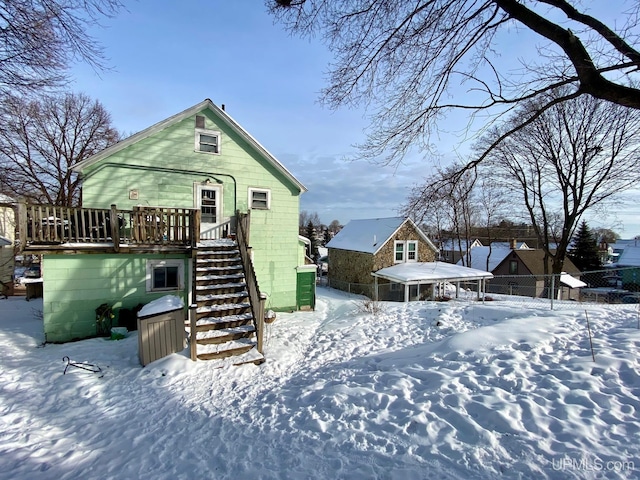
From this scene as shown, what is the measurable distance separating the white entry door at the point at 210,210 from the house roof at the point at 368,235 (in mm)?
Answer: 13102

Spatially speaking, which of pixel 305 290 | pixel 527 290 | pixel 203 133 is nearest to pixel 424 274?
pixel 305 290

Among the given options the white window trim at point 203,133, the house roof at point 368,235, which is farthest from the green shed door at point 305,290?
the house roof at point 368,235

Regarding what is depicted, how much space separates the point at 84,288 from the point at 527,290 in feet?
117

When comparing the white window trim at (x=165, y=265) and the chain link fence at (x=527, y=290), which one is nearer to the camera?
the white window trim at (x=165, y=265)

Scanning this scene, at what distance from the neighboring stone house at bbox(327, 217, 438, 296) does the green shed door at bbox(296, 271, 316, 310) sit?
10.1 metres

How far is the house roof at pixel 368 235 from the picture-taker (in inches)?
857

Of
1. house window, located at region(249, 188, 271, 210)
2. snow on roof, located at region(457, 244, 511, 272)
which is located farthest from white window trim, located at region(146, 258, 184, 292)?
snow on roof, located at region(457, 244, 511, 272)

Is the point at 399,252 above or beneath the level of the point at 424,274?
above

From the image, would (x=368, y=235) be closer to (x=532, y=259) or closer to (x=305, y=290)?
(x=305, y=290)

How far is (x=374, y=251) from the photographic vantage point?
70.3ft

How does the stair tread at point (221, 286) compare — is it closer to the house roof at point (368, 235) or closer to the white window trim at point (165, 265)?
the white window trim at point (165, 265)

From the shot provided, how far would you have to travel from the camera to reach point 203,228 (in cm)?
1035

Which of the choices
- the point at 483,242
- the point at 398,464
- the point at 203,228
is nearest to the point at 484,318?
the point at 398,464

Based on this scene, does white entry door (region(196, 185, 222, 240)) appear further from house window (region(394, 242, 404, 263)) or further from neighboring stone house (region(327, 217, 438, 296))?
house window (region(394, 242, 404, 263))
